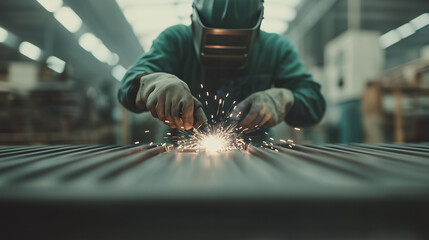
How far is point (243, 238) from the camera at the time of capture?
30 centimetres

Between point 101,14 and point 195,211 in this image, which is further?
point 101,14

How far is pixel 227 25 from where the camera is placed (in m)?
0.84

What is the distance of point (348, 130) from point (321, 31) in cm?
328

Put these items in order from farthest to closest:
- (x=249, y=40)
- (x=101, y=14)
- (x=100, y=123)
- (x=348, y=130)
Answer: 1. (x=101, y=14)
2. (x=100, y=123)
3. (x=348, y=130)
4. (x=249, y=40)

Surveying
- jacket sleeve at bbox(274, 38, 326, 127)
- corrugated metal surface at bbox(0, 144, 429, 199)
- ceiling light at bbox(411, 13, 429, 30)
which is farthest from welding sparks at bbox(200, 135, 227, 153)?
ceiling light at bbox(411, 13, 429, 30)

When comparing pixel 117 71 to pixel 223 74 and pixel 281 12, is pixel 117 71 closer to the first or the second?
pixel 281 12

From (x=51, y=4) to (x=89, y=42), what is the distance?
192 cm

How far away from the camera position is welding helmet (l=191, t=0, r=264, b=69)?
826mm

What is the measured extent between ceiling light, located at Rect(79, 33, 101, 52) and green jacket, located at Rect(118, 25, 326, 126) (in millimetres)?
4755

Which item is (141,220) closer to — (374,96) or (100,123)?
(374,96)

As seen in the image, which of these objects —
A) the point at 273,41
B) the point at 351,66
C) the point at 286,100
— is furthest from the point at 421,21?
the point at 286,100

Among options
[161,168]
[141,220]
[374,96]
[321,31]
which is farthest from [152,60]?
[321,31]

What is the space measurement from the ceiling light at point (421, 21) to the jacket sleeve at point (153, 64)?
5.61 m

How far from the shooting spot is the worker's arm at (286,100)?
1.04 metres
